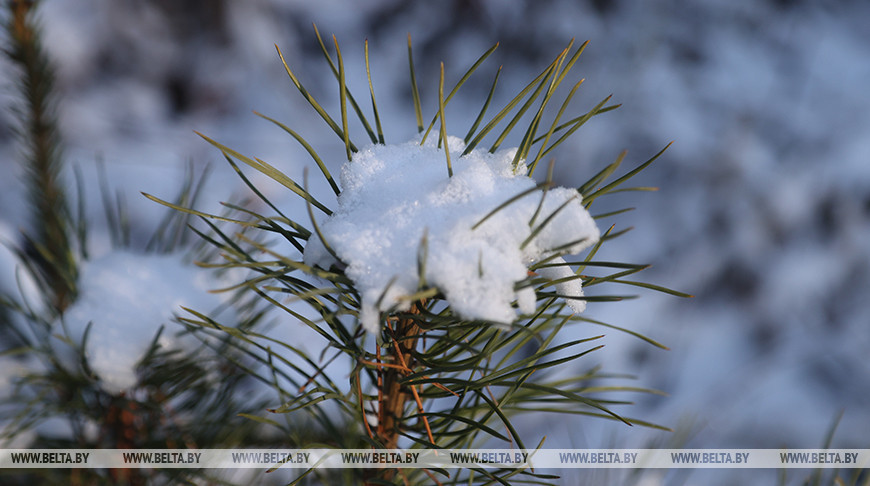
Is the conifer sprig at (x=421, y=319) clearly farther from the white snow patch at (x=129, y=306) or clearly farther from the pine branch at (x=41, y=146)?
the pine branch at (x=41, y=146)

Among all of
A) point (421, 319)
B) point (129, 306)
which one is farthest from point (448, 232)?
point (129, 306)

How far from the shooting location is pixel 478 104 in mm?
932

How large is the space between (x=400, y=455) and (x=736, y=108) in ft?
3.17

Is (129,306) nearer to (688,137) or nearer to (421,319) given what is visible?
(421,319)

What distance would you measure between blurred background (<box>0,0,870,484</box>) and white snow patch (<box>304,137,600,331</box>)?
2.24 feet

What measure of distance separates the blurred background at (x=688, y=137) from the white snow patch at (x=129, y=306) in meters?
0.57

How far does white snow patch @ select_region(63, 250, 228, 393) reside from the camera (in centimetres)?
28

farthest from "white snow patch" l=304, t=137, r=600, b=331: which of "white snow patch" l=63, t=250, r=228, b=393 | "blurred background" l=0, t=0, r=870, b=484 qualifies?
"blurred background" l=0, t=0, r=870, b=484

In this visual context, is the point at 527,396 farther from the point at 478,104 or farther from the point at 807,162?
the point at 807,162

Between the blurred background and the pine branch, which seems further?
the blurred background

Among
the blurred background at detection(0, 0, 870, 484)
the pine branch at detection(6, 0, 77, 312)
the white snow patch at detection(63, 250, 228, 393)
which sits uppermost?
the blurred background at detection(0, 0, 870, 484)

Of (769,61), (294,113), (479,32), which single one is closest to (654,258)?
(769,61)

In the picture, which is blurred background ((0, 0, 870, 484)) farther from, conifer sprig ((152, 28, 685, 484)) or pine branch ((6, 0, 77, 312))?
conifer sprig ((152, 28, 685, 484))

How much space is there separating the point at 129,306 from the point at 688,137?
93 cm
